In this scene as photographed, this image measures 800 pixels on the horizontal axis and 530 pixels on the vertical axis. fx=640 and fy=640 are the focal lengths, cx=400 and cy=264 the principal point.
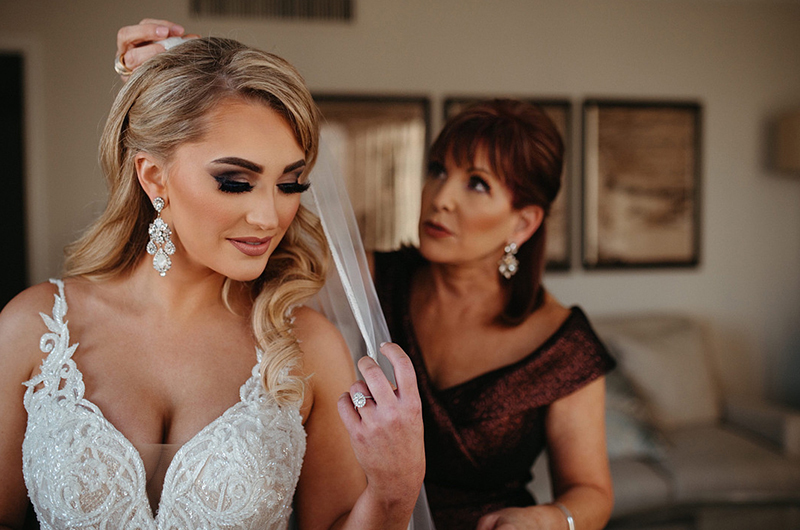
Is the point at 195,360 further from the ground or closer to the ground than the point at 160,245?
closer to the ground

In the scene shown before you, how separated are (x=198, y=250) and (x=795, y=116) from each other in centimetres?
386

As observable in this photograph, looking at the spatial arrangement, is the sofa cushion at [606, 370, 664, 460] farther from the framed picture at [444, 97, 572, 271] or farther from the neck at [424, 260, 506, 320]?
the neck at [424, 260, 506, 320]

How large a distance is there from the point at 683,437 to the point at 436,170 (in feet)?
8.31

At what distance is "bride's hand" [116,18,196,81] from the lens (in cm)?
130

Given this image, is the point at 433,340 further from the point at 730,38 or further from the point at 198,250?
the point at 730,38

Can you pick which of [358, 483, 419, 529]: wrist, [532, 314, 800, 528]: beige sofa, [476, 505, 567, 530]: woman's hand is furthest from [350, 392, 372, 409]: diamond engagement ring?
[532, 314, 800, 528]: beige sofa

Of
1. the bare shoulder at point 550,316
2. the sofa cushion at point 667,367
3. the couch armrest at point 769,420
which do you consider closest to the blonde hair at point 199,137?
the bare shoulder at point 550,316

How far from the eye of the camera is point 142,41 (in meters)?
1.33

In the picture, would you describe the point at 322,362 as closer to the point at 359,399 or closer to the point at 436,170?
the point at 359,399

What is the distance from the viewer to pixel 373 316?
1354mm

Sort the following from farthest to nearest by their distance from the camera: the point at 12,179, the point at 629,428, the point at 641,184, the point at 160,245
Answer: the point at 641,184 → the point at 12,179 → the point at 629,428 → the point at 160,245

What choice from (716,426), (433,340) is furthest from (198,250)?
(716,426)

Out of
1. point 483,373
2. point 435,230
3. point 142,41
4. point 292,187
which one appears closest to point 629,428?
point 483,373

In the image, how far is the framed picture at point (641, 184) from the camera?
3.95m
